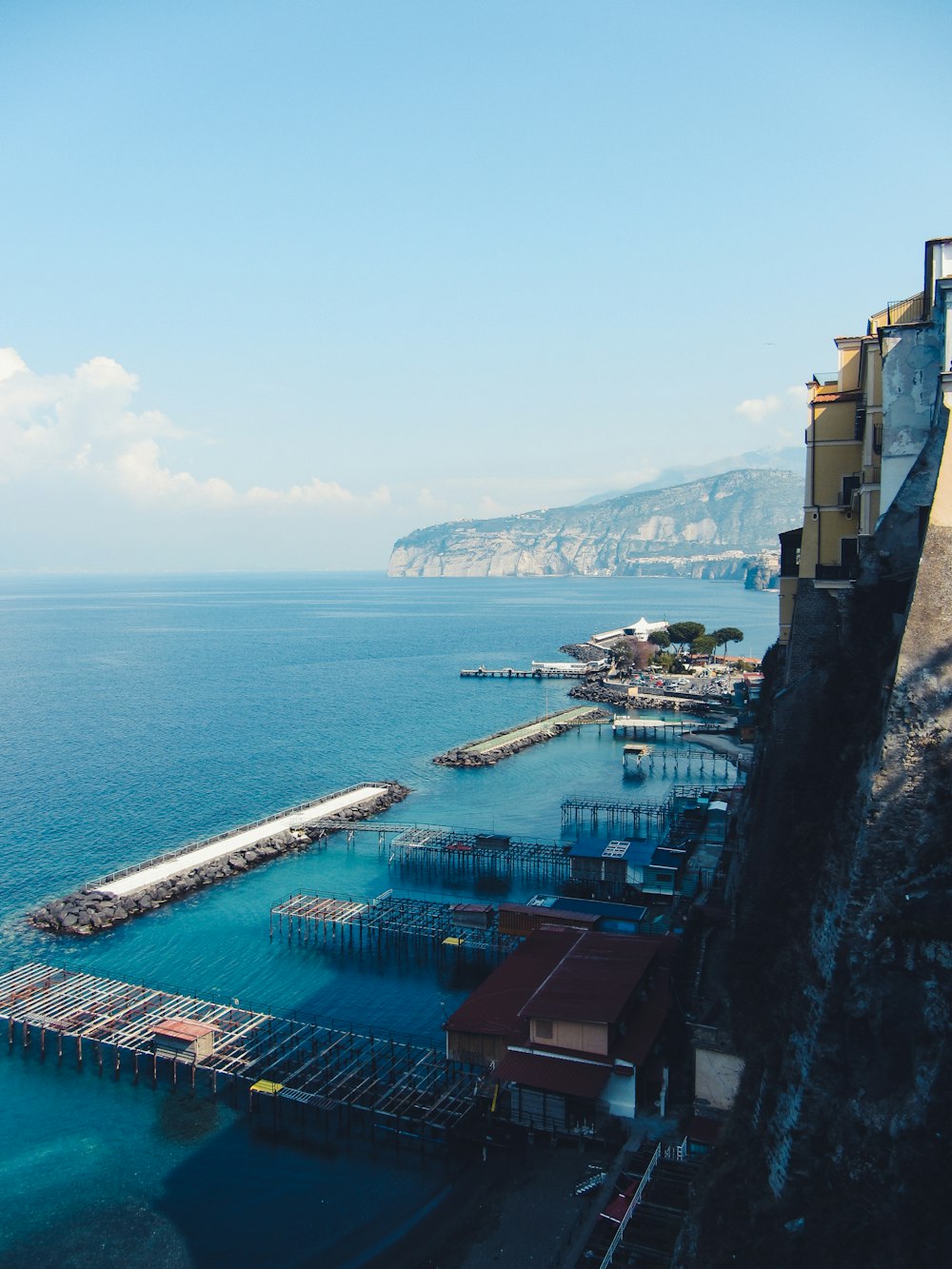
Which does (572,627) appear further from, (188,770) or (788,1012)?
(788,1012)

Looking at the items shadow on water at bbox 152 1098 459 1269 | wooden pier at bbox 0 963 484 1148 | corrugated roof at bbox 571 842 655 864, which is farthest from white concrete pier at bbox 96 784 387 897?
shadow on water at bbox 152 1098 459 1269

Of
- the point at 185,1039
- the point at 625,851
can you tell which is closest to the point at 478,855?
the point at 625,851

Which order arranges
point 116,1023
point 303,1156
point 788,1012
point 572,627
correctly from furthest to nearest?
point 572,627 → point 116,1023 → point 303,1156 → point 788,1012

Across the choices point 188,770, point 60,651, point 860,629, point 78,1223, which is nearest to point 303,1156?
point 78,1223

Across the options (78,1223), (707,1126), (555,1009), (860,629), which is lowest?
(78,1223)

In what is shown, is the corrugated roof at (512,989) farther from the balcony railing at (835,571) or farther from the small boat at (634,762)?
the small boat at (634,762)
